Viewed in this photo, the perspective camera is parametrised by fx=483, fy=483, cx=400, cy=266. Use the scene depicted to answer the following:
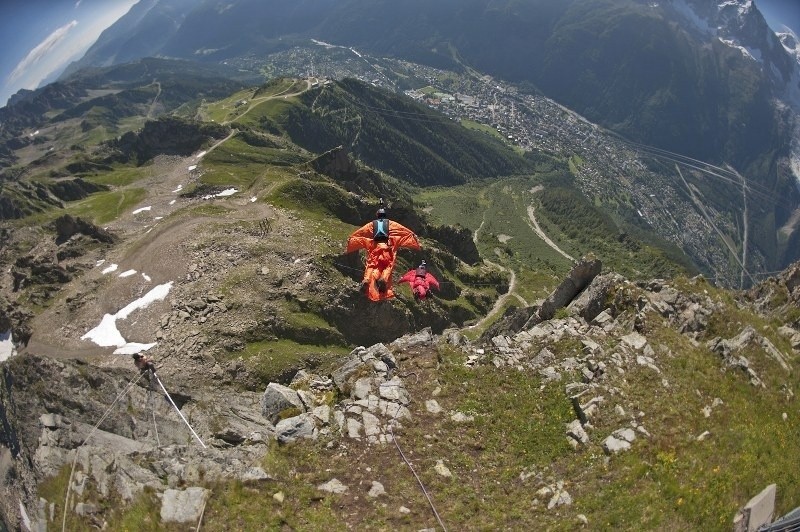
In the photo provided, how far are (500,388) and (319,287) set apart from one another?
46.3 meters

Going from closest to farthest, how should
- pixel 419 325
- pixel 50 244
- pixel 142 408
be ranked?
pixel 142 408
pixel 419 325
pixel 50 244

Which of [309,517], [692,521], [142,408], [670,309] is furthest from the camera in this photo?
[142,408]

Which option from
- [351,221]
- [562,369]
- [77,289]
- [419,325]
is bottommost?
[419,325]

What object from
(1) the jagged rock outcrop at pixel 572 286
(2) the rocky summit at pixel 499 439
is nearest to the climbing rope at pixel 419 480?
(2) the rocky summit at pixel 499 439

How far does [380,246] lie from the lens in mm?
39562

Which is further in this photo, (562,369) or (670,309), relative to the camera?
(670,309)

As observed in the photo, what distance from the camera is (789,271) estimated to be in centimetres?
3819

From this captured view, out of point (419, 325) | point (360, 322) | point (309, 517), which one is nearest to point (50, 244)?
point (360, 322)

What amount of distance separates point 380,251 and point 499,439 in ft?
70.3

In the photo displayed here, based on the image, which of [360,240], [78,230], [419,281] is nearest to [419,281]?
[419,281]

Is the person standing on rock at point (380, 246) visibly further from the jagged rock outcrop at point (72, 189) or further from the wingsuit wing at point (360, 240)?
the jagged rock outcrop at point (72, 189)

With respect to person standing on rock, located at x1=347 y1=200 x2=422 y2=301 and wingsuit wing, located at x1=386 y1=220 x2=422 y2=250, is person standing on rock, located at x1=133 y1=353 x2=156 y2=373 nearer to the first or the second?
person standing on rock, located at x1=347 y1=200 x2=422 y2=301

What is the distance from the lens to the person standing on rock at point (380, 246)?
128ft

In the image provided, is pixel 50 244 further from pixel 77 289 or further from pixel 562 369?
pixel 562 369
